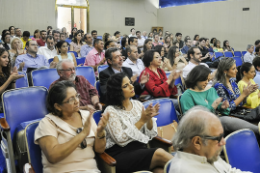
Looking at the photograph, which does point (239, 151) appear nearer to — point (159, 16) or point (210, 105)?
point (210, 105)

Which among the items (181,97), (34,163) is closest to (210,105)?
(181,97)

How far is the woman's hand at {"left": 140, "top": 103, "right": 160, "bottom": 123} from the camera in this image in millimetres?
1812

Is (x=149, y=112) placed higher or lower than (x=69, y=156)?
higher

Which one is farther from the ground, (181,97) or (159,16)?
(159,16)

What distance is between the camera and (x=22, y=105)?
2354mm

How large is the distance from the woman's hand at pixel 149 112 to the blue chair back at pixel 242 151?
1.63 feet

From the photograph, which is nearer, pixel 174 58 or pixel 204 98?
pixel 204 98

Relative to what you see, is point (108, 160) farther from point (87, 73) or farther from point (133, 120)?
point (87, 73)

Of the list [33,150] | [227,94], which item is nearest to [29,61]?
[33,150]

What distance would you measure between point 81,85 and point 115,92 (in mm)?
963

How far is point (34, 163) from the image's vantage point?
1.72 m

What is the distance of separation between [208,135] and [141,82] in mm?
1871

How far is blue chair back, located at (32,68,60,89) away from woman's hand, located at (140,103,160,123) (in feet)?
5.76

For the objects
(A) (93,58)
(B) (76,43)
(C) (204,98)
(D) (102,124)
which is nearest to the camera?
(D) (102,124)
